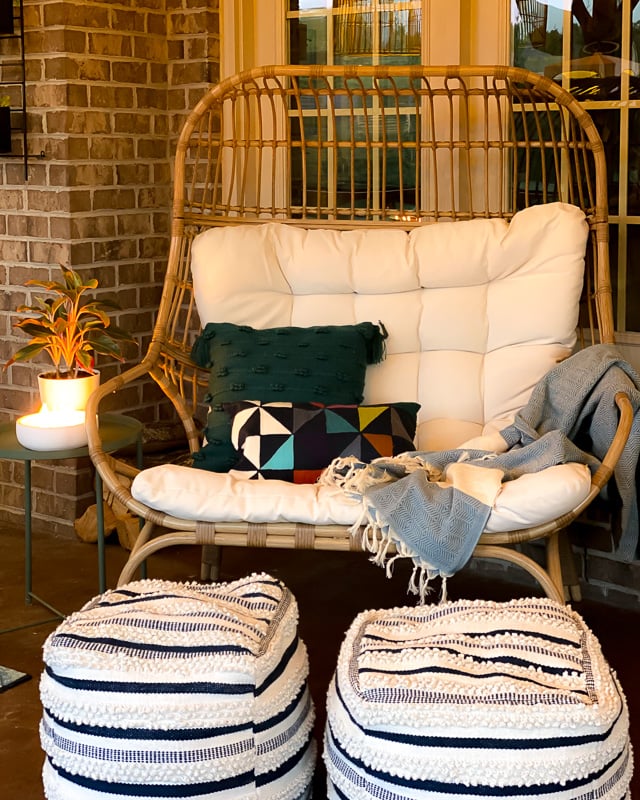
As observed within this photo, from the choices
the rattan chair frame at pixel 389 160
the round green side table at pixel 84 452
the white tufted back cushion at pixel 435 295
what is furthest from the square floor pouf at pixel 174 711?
the white tufted back cushion at pixel 435 295

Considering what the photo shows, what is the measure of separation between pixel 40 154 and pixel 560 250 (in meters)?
1.62

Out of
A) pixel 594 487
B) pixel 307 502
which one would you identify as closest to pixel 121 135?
pixel 307 502

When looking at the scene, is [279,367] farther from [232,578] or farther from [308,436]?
[232,578]

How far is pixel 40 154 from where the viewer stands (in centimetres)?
346

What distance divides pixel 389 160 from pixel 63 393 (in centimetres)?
116

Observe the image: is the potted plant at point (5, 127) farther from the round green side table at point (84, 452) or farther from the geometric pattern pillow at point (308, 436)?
the geometric pattern pillow at point (308, 436)

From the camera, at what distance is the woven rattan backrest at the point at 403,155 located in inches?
114

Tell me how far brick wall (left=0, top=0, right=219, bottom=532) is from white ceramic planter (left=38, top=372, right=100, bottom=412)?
0.70 metres

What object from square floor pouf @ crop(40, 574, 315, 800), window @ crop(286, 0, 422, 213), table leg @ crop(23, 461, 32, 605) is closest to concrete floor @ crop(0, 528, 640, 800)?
table leg @ crop(23, 461, 32, 605)

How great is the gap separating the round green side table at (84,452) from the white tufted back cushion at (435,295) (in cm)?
35

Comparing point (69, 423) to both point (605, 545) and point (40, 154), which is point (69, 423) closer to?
point (40, 154)

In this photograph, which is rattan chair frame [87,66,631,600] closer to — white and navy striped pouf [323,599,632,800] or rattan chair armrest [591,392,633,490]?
rattan chair armrest [591,392,633,490]

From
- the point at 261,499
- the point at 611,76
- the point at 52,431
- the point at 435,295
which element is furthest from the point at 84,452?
the point at 611,76

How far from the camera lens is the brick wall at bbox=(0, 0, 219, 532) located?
11.2 ft
